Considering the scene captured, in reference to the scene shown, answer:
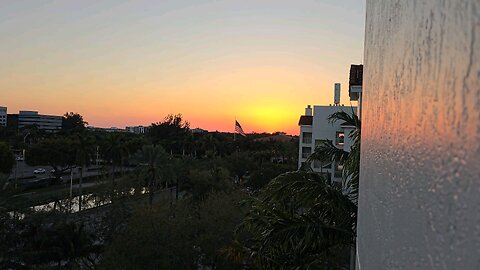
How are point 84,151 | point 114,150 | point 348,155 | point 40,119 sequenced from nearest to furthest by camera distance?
1. point 348,155
2. point 84,151
3. point 114,150
4. point 40,119

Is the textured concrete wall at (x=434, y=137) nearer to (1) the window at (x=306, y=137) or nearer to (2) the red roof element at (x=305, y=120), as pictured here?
(1) the window at (x=306, y=137)

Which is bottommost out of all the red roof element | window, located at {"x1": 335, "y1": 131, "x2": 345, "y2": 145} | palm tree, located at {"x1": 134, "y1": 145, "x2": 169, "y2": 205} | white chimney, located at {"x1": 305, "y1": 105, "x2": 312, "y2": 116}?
palm tree, located at {"x1": 134, "y1": 145, "x2": 169, "y2": 205}

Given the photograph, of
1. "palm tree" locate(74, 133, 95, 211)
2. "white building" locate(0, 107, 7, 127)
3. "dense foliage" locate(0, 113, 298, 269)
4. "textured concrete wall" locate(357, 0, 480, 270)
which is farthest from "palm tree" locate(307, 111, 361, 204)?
"white building" locate(0, 107, 7, 127)

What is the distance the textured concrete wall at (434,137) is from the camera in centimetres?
68

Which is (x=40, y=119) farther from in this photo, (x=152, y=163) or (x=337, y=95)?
(x=337, y=95)

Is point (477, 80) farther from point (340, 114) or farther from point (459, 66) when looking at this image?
point (340, 114)

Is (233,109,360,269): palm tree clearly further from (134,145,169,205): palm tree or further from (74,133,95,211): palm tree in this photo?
(74,133,95,211): palm tree

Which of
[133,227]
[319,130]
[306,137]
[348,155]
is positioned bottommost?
[133,227]

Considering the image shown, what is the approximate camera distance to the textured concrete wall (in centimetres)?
68

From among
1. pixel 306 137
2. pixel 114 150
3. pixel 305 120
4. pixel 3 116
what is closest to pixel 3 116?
pixel 3 116

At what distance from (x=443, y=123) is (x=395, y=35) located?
2.34ft

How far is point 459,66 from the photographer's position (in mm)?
723

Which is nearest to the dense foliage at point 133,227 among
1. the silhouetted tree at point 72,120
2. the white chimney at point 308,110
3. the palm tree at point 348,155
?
the palm tree at point 348,155

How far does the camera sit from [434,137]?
2.90 feet
